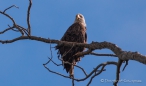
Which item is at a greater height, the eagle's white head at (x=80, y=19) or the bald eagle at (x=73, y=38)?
the eagle's white head at (x=80, y=19)

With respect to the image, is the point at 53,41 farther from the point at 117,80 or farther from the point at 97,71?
the point at 117,80

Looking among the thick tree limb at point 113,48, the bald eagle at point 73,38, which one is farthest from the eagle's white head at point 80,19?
the thick tree limb at point 113,48

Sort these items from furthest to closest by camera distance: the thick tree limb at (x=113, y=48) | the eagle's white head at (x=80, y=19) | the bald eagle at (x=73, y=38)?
the eagle's white head at (x=80, y=19), the bald eagle at (x=73, y=38), the thick tree limb at (x=113, y=48)

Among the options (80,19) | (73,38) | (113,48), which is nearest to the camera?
(113,48)

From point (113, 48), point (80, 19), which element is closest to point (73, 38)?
point (80, 19)

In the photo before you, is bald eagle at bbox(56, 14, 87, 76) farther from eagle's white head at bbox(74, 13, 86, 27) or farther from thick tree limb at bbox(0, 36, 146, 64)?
thick tree limb at bbox(0, 36, 146, 64)

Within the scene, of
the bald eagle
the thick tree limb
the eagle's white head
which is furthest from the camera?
the eagle's white head

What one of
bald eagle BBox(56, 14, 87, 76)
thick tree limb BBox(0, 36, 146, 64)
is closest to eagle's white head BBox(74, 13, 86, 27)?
bald eagle BBox(56, 14, 87, 76)

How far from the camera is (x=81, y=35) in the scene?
8180mm

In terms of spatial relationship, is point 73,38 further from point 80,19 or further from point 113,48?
point 113,48

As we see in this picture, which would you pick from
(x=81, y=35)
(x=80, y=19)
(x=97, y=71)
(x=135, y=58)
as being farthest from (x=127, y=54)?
(x=80, y=19)

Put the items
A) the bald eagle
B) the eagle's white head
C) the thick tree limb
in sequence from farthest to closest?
the eagle's white head, the bald eagle, the thick tree limb

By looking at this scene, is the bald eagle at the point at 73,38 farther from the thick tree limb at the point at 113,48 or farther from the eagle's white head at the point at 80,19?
the thick tree limb at the point at 113,48

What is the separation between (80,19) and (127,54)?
197 inches
